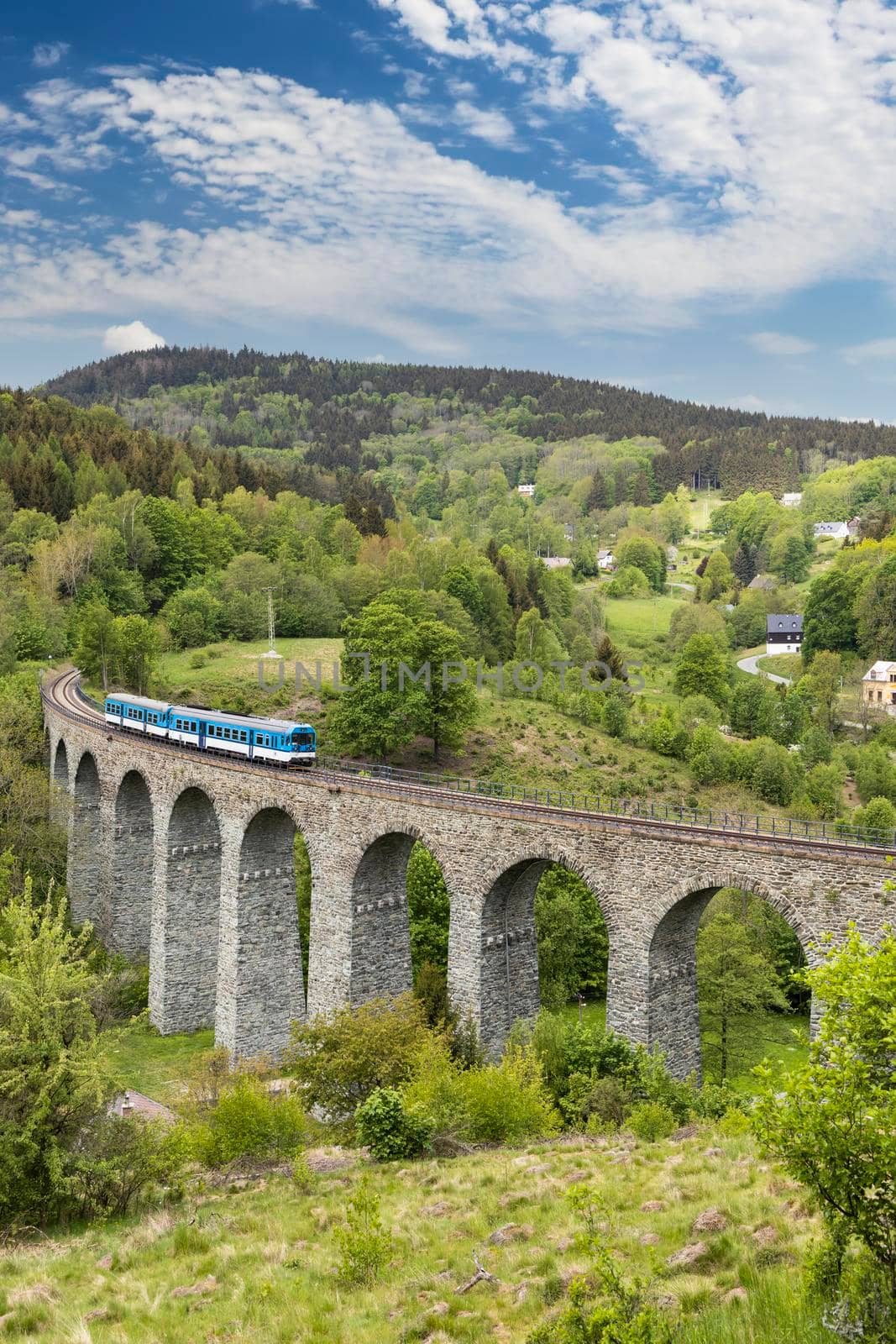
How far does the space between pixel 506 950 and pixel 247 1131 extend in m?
12.0

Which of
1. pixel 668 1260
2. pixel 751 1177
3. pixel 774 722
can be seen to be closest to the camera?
pixel 668 1260

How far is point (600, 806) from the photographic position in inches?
2293

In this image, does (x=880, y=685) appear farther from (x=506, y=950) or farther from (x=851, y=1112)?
(x=851, y=1112)

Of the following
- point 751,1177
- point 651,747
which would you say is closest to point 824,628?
point 651,747

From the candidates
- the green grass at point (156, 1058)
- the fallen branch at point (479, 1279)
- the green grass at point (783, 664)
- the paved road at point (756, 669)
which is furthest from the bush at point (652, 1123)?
the green grass at point (783, 664)

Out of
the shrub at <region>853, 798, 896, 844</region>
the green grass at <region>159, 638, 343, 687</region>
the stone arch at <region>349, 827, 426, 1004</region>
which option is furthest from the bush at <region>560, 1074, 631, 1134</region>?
the green grass at <region>159, 638, 343, 687</region>

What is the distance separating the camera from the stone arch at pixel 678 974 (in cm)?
3297

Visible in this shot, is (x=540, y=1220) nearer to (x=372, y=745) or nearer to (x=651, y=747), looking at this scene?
(x=372, y=745)

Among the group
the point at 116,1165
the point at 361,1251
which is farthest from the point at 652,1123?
the point at 116,1165

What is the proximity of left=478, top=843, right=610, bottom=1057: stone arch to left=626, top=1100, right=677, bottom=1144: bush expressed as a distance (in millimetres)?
9177

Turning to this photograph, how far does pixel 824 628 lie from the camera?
13225cm

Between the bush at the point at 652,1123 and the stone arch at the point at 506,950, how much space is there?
918cm

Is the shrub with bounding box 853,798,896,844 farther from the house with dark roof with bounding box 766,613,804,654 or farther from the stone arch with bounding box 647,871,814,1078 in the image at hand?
the house with dark roof with bounding box 766,613,804,654

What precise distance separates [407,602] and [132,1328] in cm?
7774
